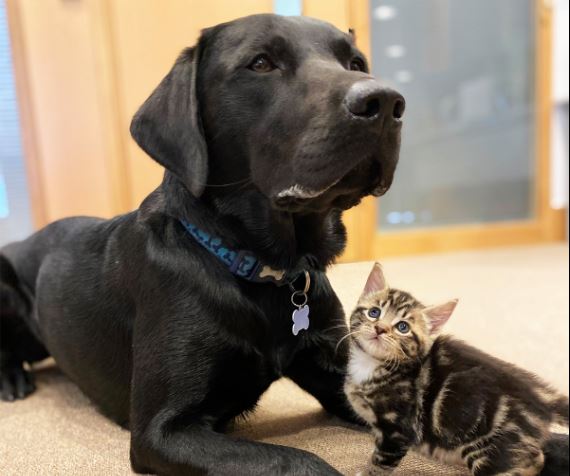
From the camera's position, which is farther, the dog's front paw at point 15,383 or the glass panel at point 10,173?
the glass panel at point 10,173

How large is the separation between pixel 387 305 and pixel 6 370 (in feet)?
3.90

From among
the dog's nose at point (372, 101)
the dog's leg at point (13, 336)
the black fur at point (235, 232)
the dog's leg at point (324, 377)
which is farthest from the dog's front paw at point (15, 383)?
the dog's nose at point (372, 101)

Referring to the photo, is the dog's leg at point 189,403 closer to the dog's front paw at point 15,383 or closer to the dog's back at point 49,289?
the dog's back at point 49,289

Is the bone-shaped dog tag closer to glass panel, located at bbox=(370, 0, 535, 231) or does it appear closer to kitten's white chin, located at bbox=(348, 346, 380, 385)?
kitten's white chin, located at bbox=(348, 346, 380, 385)

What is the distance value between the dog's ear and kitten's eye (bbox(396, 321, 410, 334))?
0.40 meters

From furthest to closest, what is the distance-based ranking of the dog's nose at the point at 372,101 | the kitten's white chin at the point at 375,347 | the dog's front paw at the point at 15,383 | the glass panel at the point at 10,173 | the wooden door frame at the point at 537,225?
the glass panel at the point at 10,173 < the wooden door frame at the point at 537,225 < the dog's front paw at the point at 15,383 < the kitten's white chin at the point at 375,347 < the dog's nose at the point at 372,101

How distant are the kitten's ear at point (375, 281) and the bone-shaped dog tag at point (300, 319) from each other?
5.3 inches

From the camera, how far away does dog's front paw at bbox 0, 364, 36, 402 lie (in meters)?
1.42

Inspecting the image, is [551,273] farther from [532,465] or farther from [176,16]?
[176,16]

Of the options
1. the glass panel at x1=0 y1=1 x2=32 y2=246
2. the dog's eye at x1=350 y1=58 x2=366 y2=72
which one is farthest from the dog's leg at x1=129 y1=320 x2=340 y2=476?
the glass panel at x1=0 y1=1 x2=32 y2=246

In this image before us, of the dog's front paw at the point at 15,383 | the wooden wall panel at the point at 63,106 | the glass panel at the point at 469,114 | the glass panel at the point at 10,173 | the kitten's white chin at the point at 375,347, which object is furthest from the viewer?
the glass panel at the point at 469,114

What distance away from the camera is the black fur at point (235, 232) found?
81cm

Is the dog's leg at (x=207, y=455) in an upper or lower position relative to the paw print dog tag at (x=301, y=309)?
lower

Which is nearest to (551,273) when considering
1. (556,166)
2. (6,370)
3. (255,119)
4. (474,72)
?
(556,166)
